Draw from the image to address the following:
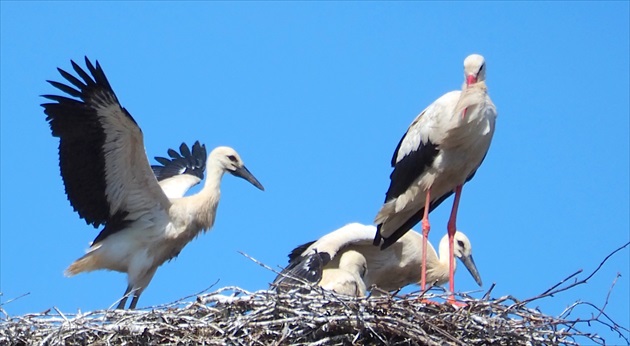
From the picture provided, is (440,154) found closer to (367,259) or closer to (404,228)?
(404,228)

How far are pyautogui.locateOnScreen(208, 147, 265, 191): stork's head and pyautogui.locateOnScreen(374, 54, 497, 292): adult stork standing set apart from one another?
1.14 meters

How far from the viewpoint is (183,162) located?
13.0 meters

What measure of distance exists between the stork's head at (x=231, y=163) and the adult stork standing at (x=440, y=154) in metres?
1.14

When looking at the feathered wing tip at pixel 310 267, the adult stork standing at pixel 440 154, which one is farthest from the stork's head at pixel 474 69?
the feathered wing tip at pixel 310 267

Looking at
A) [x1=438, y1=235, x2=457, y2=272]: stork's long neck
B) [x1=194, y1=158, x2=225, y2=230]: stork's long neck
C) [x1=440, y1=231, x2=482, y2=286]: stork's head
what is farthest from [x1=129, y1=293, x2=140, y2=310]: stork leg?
[x1=440, y1=231, x2=482, y2=286]: stork's head

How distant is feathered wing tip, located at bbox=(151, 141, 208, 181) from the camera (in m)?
12.8

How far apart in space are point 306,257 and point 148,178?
42.2 inches

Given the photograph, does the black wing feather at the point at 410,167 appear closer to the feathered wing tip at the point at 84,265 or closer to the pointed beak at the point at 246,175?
the pointed beak at the point at 246,175

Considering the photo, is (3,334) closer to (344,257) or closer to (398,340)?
(398,340)

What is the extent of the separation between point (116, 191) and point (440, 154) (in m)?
2.04

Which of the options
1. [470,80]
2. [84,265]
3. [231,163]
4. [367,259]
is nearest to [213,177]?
[231,163]

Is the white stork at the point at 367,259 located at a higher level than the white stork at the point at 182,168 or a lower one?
lower

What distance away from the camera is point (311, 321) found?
8.35 meters

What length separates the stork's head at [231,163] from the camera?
1152 cm
